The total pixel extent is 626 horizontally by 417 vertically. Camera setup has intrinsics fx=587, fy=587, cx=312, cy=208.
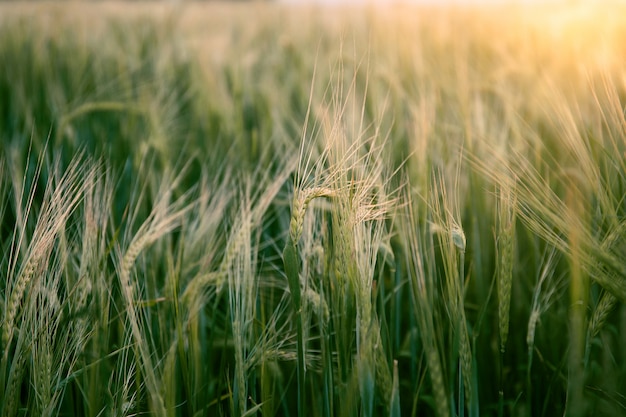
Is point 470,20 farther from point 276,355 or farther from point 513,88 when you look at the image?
point 276,355

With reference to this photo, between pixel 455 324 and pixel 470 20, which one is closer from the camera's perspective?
pixel 455 324

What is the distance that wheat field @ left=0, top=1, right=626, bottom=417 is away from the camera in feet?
2.08

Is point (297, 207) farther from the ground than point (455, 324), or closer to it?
farther from the ground

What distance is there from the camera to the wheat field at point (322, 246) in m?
0.63

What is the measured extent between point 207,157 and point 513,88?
789 mm

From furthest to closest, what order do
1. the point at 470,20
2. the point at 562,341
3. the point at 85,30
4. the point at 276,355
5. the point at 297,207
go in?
1. the point at 470,20
2. the point at 85,30
3. the point at 562,341
4. the point at 276,355
5. the point at 297,207

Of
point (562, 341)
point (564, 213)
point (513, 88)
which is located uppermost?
point (513, 88)

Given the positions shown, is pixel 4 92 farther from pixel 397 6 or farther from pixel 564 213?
pixel 397 6

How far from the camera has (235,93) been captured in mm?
1495

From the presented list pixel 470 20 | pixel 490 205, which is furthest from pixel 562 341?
pixel 470 20

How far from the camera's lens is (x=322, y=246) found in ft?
2.55

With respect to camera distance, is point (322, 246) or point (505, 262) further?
point (322, 246)

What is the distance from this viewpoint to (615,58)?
93 cm

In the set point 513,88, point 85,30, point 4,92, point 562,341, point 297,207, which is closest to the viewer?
point 297,207
